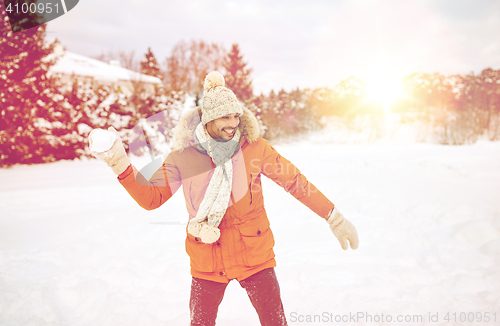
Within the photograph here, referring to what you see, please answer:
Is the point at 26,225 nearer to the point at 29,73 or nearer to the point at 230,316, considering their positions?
the point at 230,316

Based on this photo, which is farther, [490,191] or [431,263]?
[490,191]

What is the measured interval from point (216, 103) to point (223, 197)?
24.5 inches

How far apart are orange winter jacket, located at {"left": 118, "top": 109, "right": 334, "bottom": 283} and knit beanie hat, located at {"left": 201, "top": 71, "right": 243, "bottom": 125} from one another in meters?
0.14

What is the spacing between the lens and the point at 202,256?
160 centimetres

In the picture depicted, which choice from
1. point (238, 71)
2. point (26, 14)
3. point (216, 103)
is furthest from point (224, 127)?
point (238, 71)

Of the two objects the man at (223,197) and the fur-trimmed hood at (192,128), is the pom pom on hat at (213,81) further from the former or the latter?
the fur-trimmed hood at (192,128)

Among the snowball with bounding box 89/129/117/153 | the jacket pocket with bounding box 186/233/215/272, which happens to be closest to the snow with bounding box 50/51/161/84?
the snowball with bounding box 89/129/117/153

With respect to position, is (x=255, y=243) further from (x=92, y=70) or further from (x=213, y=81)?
(x=92, y=70)

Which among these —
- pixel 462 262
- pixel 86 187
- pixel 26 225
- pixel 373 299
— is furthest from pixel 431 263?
pixel 86 187

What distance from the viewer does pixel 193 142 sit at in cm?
169

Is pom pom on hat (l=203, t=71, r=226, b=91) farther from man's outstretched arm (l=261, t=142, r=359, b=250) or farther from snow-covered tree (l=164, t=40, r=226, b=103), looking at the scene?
snow-covered tree (l=164, t=40, r=226, b=103)

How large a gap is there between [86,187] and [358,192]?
21.6 ft

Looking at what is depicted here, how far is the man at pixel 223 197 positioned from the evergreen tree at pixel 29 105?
10.6 meters

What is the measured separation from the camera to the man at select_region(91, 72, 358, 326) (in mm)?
1579
